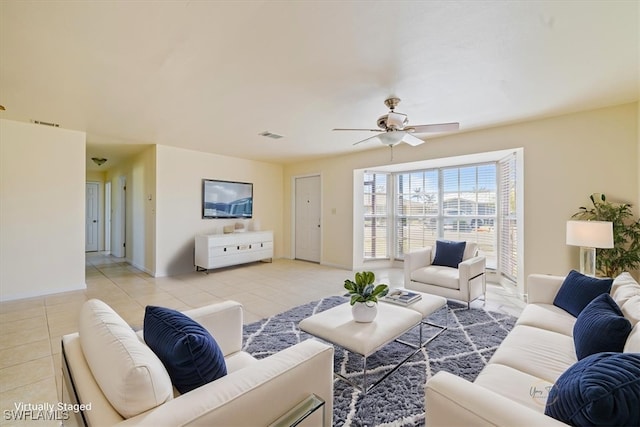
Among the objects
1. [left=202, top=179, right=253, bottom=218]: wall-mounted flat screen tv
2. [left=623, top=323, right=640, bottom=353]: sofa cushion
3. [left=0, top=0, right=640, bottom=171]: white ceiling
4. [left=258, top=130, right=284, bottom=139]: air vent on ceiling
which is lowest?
[left=623, top=323, right=640, bottom=353]: sofa cushion

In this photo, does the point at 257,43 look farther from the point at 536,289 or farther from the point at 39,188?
the point at 39,188

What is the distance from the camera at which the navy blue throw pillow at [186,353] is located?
39.0 inches

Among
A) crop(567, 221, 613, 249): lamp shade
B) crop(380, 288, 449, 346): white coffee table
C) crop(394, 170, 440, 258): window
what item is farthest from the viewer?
crop(394, 170, 440, 258): window

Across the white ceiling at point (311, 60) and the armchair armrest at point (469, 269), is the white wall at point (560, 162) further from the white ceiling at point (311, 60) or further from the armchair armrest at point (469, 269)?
the armchair armrest at point (469, 269)

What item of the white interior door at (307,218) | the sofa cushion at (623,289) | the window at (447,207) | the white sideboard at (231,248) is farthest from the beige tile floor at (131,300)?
the sofa cushion at (623,289)

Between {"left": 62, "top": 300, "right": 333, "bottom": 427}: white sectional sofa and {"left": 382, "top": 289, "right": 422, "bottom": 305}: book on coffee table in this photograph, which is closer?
{"left": 62, "top": 300, "right": 333, "bottom": 427}: white sectional sofa

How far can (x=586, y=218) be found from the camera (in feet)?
10.7

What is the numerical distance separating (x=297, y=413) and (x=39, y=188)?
4935mm

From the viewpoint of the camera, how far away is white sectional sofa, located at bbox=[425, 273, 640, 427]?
3.00 feet

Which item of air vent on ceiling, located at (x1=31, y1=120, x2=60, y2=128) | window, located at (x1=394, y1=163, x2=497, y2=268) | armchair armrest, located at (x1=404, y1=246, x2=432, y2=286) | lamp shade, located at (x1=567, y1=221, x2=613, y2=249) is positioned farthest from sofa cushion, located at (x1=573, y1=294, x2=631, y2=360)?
air vent on ceiling, located at (x1=31, y1=120, x2=60, y2=128)

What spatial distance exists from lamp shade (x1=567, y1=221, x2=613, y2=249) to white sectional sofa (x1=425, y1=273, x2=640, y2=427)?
0.70 meters

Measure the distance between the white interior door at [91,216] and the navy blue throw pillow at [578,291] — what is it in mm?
9985

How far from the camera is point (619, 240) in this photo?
2.93 meters

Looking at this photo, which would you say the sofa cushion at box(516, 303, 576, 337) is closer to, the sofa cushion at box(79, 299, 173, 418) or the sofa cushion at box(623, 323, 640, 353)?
the sofa cushion at box(623, 323, 640, 353)
